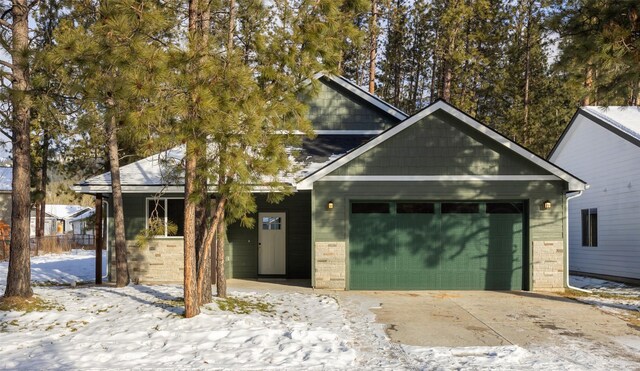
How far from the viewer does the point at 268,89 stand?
8.91 m

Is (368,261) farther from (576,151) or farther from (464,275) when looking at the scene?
(576,151)

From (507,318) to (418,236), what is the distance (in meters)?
3.89

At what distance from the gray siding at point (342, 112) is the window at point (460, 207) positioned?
465 cm

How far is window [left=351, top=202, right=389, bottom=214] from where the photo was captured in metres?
A: 14.0

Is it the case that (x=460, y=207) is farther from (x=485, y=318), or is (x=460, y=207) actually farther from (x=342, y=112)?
(x=342, y=112)

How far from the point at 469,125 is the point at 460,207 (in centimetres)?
199

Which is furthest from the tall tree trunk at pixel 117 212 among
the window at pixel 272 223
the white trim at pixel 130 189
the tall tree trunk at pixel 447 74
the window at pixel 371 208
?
the tall tree trunk at pixel 447 74

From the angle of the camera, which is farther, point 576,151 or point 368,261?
point 576,151

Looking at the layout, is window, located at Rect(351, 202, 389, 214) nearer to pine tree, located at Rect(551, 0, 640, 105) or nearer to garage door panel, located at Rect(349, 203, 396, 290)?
garage door panel, located at Rect(349, 203, 396, 290)

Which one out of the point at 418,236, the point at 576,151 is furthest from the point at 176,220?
the point at 576,151

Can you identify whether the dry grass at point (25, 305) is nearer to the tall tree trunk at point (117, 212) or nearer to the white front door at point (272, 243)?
the tall tree trunk at point (117, 212)

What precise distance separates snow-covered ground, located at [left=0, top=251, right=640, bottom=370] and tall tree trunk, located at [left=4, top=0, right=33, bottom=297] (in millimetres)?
782

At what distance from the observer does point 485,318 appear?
406 inches

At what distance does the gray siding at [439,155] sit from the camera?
1362 centimetres
